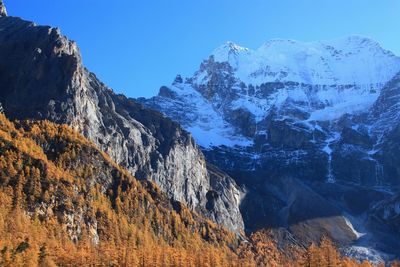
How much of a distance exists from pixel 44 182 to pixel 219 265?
64.0 m

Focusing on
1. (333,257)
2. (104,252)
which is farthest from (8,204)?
(333,257)

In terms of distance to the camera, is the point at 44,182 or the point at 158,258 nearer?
the point at 158,258

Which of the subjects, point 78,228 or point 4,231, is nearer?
point 4,231

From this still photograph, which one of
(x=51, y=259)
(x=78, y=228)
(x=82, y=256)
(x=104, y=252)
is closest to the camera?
(x=51, y=259)

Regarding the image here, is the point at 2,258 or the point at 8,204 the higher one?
the point at 8,204

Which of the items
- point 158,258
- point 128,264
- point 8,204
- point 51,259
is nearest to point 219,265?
point 158,258

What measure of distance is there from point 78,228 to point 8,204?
2565cm

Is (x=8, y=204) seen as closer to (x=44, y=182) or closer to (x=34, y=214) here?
(x=34, y=214)

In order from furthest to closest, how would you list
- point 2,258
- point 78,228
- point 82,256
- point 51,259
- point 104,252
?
point 78,228
point 104,252
point 82,256
point 51,259
point 2,258

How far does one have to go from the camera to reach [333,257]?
13775 cm

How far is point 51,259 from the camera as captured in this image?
136250 mm

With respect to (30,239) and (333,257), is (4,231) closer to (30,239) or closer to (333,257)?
(30,239)

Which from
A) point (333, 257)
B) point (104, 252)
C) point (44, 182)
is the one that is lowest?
point (333, 257)

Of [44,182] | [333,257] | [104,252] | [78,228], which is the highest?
[44,182]
